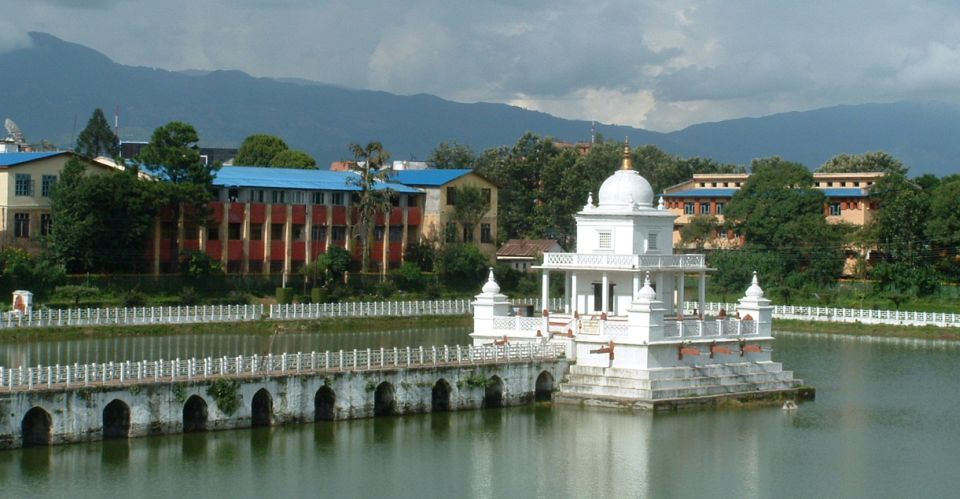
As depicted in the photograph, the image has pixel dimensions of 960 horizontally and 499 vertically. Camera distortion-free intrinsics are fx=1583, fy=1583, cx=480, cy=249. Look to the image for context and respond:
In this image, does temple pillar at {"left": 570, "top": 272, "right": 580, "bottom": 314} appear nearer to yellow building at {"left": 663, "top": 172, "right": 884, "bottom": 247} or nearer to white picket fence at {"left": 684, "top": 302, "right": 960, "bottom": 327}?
white picket fence at {"left": 684, "top": 302, "right": 960, "bottom": 327}

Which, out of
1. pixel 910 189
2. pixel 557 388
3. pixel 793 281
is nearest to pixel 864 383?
pixel 557 388

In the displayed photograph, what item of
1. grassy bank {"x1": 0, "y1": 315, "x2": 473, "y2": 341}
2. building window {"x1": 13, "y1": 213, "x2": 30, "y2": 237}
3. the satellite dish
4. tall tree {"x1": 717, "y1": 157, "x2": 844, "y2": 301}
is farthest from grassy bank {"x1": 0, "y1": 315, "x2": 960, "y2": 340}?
the satellite dish

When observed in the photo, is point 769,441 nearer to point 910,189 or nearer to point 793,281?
point 793,281

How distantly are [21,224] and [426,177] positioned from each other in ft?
110

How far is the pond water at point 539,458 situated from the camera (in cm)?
4503

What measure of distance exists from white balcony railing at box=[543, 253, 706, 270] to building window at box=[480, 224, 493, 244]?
180ft

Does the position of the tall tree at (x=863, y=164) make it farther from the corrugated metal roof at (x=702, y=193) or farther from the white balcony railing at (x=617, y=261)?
the white balcony railing at (x=617, y=261)

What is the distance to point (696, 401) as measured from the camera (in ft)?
191

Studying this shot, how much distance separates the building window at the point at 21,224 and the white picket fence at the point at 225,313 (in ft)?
42.7

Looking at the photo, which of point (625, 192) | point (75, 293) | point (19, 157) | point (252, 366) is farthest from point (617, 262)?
→ point (19, 157)

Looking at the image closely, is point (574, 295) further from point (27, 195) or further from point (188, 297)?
point (27, 195)

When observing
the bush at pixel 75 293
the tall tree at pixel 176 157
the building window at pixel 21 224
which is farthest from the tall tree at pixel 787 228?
the building window at pixel 21 224

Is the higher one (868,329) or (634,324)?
(634,324)

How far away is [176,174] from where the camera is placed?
330 ft
